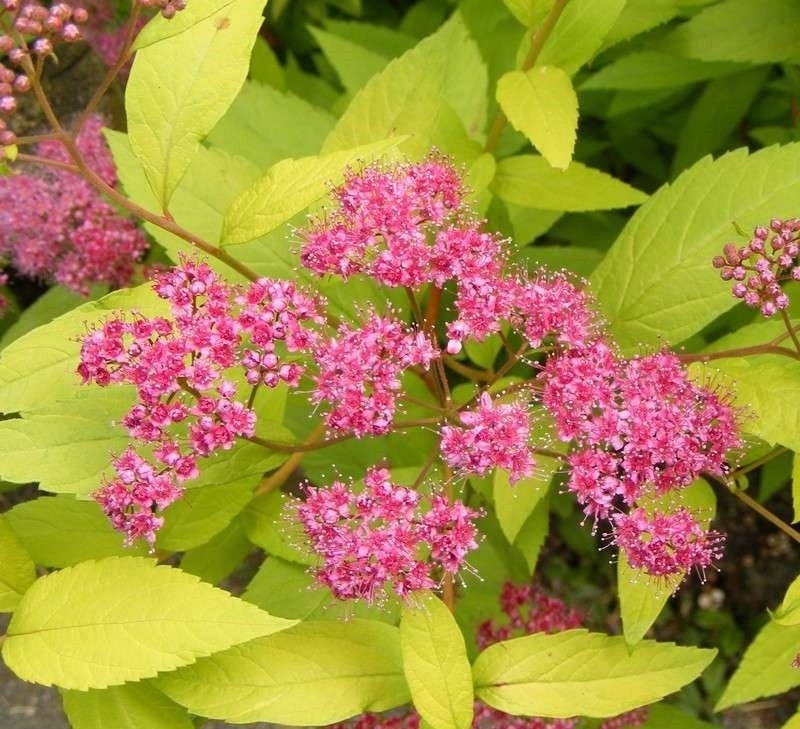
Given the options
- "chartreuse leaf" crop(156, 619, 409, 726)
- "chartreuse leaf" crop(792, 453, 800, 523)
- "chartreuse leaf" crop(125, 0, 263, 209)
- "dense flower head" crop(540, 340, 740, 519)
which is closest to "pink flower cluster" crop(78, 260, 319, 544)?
"chartreuse leaf" crop(125, 0, 263, 209)

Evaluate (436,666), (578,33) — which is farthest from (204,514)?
(578,33)

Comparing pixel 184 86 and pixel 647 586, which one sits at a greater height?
pixel 184 86

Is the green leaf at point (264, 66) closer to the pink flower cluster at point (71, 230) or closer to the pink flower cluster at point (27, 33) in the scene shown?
the pink flower cluster at point (71, 230)

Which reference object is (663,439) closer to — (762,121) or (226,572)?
(226,572)

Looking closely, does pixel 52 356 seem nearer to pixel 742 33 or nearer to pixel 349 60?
pixel 349 60

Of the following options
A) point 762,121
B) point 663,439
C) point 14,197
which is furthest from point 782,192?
point 14,197

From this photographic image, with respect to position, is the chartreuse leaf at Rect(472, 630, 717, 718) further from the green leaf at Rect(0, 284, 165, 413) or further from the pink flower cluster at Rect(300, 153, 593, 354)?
the green leaf at Rect(0, 284, 165, 413)
